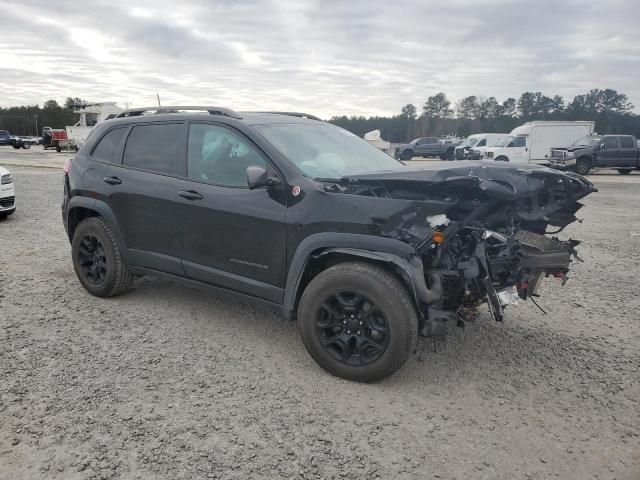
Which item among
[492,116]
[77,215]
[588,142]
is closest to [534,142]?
[588,142]

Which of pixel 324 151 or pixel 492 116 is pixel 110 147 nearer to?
pixel 324 151

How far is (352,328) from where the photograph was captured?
10.7 feet

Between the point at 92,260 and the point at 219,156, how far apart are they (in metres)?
1.89

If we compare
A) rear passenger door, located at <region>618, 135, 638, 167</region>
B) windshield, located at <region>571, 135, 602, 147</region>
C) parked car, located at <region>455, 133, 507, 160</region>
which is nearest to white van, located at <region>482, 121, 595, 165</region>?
parked car, located at <region>455, 133, 507, 160</region>

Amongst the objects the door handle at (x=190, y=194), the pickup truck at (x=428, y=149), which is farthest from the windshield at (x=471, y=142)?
the door handle at (x=190, y=194)

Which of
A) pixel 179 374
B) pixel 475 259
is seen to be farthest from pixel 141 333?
Answer: pixel 475 259

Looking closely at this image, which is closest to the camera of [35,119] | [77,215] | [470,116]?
[77,215]

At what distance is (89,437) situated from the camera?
2.65 metres

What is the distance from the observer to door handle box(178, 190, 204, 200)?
12.8 ft

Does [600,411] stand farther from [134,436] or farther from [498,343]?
[134,436]

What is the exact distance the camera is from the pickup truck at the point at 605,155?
22.2 metres

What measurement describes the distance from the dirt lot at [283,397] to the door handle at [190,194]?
1.10 meters

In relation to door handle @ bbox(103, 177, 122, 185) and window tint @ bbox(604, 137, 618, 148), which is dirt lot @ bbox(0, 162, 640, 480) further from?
window tint @ bbox(604, 137, 618, 148)

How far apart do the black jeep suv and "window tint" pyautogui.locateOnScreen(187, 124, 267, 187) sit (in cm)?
1
